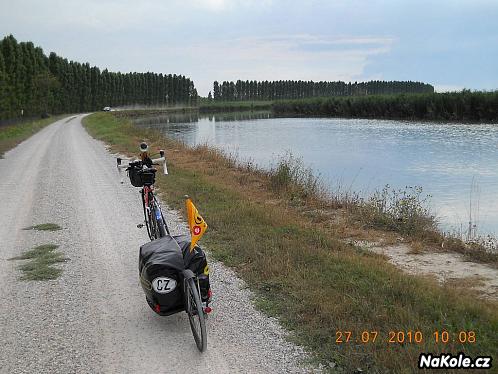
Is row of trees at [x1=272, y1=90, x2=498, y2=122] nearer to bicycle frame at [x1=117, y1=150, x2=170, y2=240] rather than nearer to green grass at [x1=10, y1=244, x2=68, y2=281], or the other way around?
bicycle frame at [x1=117, y1=150, x2=170, y2=240]

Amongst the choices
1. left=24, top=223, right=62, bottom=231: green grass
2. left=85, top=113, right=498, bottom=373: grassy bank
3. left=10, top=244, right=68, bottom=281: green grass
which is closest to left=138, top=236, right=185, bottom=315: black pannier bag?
left=85, top=113, right=498, bottom=373: grassy bank

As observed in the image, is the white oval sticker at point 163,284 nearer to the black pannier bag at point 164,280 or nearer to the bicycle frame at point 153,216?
the black pannier bag at point 164,280

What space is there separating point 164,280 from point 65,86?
8173 cm

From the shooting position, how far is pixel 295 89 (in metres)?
172

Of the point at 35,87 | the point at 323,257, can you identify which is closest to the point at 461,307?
the point at 323,257

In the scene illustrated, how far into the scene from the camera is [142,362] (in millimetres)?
4168

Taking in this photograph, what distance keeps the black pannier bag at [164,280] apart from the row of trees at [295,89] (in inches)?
6407

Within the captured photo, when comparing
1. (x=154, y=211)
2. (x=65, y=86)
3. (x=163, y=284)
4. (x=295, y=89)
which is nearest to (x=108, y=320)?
(x=163, y=284)

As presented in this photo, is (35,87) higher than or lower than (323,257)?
higher

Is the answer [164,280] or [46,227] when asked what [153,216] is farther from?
[46,227]

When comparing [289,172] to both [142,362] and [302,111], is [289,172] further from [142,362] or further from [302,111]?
[302,111]

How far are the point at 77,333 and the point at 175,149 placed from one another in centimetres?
2000

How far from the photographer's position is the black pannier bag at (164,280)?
4.44 meters

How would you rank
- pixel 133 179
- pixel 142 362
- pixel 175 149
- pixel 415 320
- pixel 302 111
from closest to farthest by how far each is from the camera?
pixel 142 362 < pixel 415 320 < pixel 133 179 < pixel 175 149 < pixel 302 111
